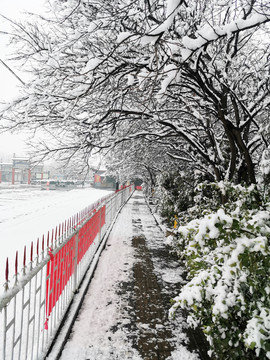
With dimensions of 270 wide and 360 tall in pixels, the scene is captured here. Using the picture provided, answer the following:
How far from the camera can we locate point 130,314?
404cm

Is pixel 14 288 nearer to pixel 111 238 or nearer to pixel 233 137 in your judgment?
pixel 233 137

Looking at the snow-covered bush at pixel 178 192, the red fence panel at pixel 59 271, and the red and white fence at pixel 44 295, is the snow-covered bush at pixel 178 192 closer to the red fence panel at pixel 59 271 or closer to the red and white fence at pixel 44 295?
the red fence panel at pixel 59 271

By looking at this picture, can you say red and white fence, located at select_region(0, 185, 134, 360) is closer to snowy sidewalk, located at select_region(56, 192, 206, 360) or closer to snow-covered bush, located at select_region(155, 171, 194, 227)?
snowy sidewalk, located at select_region(56, 192, 206, 360)

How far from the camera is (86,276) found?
5.40 meters

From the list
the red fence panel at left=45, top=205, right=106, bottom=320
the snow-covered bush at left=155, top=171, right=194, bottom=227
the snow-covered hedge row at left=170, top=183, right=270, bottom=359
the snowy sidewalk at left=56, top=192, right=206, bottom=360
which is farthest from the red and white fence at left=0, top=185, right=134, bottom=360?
the snow-covered bush at left=155, top=171, right=194, bottom=227

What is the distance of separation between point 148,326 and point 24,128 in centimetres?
530

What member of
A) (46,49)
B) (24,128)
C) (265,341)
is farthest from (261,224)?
(24,128)

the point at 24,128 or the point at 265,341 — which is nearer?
the point at 265,341

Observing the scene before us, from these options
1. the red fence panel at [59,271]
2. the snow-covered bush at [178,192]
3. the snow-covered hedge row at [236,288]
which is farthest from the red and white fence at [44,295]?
the snow-covered bush at [178,192]

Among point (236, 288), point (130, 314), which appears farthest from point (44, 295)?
point (236, 288)

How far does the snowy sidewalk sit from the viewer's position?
3184mm

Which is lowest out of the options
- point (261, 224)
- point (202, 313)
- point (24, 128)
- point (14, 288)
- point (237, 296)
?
point (202, 313)

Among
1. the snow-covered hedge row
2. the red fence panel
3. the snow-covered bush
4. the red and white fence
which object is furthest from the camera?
the snow-covered bush

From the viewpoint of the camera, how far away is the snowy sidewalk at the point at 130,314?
318 centimetres
